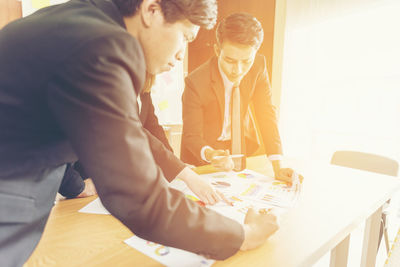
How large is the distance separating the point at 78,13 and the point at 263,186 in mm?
935

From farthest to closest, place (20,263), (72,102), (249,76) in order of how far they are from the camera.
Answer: (249,76) < (20,263) < (72,102)

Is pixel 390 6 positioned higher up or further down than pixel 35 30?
higher up

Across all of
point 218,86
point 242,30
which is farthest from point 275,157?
point 242,30

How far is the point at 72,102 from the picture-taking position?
0.36 m

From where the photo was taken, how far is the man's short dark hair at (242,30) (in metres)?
1.29

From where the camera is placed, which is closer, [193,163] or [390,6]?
[193,163]

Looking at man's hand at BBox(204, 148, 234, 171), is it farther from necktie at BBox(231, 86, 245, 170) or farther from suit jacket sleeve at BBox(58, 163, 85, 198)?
suit jacket sleeve at BBox(58, 163, 85, 198)

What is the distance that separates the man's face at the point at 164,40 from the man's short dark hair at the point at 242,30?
74 centimetres

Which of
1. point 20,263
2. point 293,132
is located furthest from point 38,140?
point 293,132

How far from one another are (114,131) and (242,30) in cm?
111

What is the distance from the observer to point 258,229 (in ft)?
2.09

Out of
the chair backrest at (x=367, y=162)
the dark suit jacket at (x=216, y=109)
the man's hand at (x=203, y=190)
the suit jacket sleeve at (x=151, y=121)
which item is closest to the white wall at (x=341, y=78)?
the chair backrest at (x=367, y=162)

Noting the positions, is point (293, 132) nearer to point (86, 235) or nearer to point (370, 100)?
point (370, 100)

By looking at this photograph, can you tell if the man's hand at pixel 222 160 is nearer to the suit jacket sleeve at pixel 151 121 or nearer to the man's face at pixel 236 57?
the suit jacket sleeve at pixel 151 121
